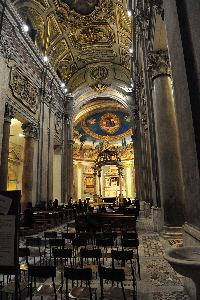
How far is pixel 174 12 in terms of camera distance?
3793 mm

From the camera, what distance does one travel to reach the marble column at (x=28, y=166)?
1288 cm

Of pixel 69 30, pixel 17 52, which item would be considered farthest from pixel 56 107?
pixel 17 52

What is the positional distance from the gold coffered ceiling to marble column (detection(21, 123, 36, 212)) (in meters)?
6.27

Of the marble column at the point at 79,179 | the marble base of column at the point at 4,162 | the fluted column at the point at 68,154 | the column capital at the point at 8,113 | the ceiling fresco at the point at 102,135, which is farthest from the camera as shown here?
the marble column at the point at 79,179

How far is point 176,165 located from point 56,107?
14553 millimetres

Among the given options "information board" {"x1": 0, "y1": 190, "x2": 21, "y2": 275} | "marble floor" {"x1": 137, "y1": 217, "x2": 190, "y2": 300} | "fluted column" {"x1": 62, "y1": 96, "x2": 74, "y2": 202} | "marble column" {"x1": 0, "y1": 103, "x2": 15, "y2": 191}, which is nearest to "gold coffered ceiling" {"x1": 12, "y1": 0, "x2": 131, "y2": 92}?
"fluted column" {"x1": 62, "y1": 96, "x2": 74, "y2": 202}

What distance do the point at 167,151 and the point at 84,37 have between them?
49.8 ft

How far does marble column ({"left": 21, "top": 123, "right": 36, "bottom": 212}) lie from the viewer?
12.9m

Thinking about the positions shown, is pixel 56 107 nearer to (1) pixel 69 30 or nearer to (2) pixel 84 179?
(1) pixel 69 30

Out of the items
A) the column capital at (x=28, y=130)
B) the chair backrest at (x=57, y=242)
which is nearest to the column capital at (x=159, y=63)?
the chair backrest at (x=57, y=242)

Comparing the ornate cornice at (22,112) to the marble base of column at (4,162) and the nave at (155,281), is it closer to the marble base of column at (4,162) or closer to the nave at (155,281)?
the marble base of column at (4,162)

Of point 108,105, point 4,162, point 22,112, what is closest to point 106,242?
point 4,162

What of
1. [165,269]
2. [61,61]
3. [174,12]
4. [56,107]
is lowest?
[165,269]

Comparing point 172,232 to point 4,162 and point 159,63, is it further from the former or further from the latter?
point 4,162
